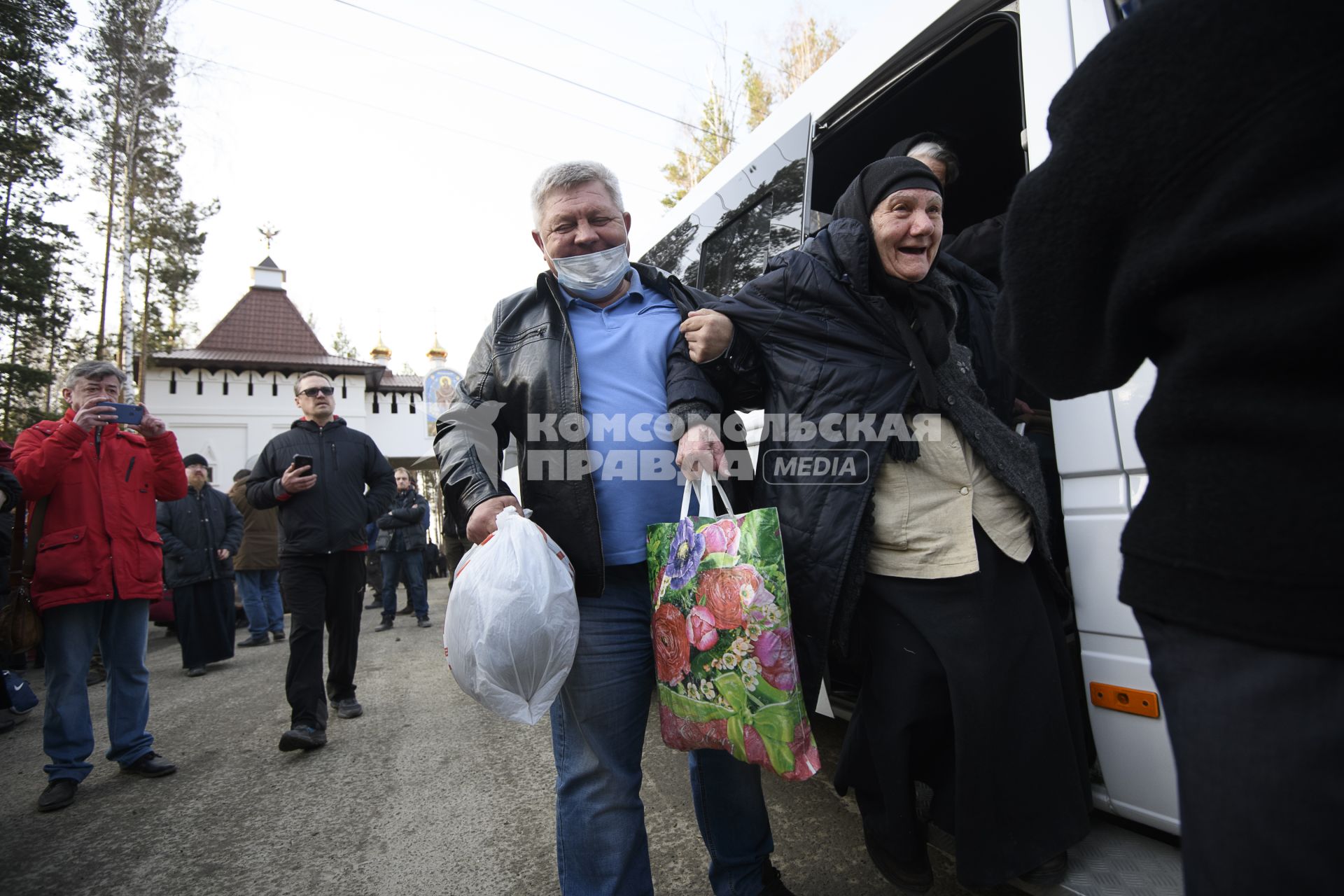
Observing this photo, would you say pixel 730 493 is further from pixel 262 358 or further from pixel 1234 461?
pixel 262 358

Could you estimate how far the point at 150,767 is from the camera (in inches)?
143

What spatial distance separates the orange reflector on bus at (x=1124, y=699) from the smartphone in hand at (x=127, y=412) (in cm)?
420

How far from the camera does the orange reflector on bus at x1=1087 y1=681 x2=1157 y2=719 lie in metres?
1.63

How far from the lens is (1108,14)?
170 cm

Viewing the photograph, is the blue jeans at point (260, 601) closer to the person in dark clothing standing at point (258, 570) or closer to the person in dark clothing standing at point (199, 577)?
the person in dark clothing standing at point (258, 570)

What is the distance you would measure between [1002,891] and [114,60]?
2335 centimetres

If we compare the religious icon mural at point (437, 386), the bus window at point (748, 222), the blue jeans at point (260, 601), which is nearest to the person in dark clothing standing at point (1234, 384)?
the bus window at point (748, 222)

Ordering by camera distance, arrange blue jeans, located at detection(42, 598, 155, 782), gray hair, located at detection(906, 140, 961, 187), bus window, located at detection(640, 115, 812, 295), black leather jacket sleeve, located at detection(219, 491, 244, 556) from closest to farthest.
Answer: gray hair, located at detection(906, 140, 961, 187) < bus window, located at detection(640, 115, 812, 295) < blue jeans, located at detection(42, 598, 155, 782) < black leather jacket sleeve, located at detection(219, 491, 244, 556)

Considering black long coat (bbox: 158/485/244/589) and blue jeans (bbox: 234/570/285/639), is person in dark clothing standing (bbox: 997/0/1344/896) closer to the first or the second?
black long coat (bbox: 158/485/244/589)

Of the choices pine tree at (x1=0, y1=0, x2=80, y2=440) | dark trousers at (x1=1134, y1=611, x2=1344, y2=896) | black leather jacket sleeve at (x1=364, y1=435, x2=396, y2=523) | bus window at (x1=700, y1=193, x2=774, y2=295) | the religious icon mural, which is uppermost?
pine tree at (x1=0, y1=0, x2=80, y2=440)

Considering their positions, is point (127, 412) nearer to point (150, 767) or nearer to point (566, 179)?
point (150, 767)

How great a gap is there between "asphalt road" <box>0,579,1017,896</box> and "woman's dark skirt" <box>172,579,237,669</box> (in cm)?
183

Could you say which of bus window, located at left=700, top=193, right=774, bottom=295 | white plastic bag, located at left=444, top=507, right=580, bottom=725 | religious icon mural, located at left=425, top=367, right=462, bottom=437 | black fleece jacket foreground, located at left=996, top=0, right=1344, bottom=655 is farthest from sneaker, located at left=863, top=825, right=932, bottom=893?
religious icon mural, located at left=425, top=367, right=462, bottom=437

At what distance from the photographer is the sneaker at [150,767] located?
363cm
